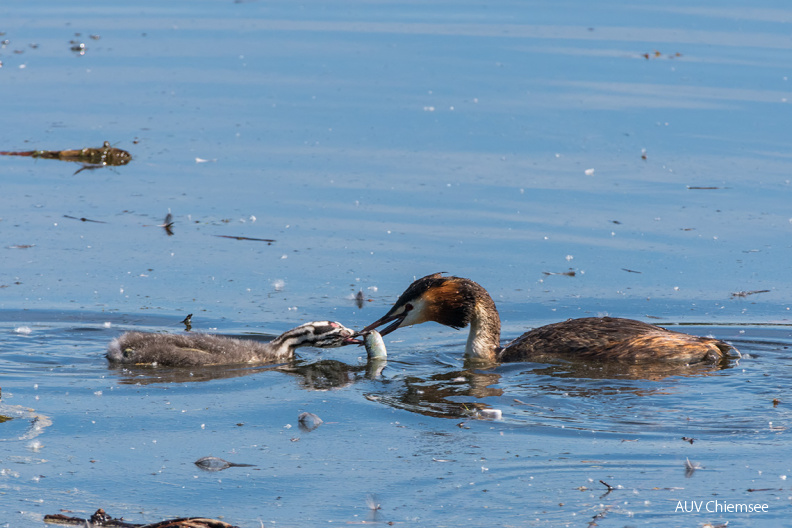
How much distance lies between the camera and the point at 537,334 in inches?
390

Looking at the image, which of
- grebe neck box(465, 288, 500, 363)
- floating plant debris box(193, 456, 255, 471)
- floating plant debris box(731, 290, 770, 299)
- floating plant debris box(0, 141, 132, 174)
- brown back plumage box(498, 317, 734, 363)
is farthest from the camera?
floating plant debris box(0, 141, 132, 174)

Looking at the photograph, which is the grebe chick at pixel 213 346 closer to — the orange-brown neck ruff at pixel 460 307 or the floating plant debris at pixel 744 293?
the orange-brown neck ruff at pixel 460 307

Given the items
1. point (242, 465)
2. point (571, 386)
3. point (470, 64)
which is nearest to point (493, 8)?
point (470, 64)

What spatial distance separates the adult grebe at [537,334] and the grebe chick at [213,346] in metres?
0.37

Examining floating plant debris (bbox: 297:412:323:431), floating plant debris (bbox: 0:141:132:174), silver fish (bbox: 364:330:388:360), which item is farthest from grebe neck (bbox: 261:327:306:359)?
floating plant debris (bbox: 0:141:132:174)

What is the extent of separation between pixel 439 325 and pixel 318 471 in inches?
168

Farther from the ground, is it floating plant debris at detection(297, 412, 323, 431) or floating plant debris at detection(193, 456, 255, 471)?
floating plant debris at detection(297, 412, 323, 431)

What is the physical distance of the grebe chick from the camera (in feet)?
31.1

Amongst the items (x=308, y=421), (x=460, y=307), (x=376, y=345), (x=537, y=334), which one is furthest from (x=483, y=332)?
(x=308, y=421)

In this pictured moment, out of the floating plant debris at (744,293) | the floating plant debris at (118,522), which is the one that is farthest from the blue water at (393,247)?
the floating plant debris at (118,522)

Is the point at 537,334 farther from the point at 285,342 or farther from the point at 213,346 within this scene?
the point at 213,346

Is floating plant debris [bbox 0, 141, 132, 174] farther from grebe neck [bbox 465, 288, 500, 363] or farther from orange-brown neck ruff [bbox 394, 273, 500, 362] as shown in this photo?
grebe neck [bbox 465, 288, 500, 363]

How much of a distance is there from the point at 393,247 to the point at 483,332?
2313 millimetres

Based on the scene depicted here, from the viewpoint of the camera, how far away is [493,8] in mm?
24688
